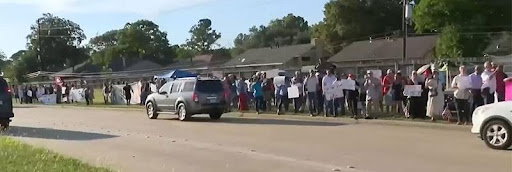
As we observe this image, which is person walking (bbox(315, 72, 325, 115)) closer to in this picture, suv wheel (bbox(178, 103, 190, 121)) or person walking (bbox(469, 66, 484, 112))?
suv wheel (bbox(178, 103, 190, 121))

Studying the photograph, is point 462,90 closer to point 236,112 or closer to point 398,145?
point 398,145

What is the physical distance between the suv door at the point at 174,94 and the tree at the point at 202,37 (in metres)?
123

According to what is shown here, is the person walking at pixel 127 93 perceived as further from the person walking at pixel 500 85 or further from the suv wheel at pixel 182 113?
the person walking at pixel 500 85

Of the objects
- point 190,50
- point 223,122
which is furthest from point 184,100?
point 190,50

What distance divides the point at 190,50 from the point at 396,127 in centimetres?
12866

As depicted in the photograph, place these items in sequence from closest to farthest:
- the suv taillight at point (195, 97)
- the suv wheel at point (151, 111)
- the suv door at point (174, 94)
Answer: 1. the suv taillight at point (195, 97)
2. the suv door at point (174, 94)
3. the suv wheel at point (151, 111)

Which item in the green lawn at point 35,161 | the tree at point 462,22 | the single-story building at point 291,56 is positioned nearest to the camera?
the green lawn at point 35,161

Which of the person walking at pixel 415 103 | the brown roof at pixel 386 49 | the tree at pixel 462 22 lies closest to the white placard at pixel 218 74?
the person walking at pixel 415 103

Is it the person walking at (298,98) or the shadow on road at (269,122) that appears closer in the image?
the shadow on road at (269,122)

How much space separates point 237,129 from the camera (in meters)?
19.4

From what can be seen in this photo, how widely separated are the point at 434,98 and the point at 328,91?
4387 mm

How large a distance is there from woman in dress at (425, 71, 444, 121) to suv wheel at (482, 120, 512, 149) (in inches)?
253

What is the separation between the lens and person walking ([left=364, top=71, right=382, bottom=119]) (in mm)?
21641

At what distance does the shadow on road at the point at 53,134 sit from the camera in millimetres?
17961
